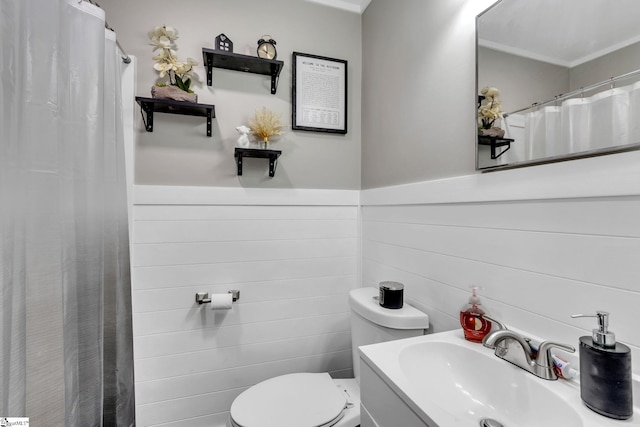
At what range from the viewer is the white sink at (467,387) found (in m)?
0.55

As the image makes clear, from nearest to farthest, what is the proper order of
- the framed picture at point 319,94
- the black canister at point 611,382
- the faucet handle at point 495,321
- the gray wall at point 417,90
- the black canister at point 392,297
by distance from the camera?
the black canister at point 611,382, the faucet handle at point 495,321, the gray wall at point 417,90, the black canister at point 392,297, the framed picture at point 319,94

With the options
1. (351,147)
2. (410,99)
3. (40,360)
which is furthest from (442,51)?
(40,360)

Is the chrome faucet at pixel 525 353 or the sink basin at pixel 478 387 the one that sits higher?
the chrome faucet at pixel 525 353

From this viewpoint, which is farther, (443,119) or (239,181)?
(239,181)

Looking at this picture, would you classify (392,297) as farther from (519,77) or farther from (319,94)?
(319,94)

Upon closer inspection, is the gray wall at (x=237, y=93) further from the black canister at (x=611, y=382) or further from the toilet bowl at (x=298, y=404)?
the black canister at (x=611, y=382)

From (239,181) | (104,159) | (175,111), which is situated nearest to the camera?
(104,159)

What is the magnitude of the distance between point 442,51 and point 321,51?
75 centimetres

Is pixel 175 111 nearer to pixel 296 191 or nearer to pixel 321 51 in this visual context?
pixel 296 191

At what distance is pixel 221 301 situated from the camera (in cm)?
131

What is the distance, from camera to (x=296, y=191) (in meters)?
1.52

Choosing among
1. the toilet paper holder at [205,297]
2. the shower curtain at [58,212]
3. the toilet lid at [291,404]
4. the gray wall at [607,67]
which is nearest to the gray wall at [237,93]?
the shower curtain at [58,212]

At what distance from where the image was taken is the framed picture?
1511mm

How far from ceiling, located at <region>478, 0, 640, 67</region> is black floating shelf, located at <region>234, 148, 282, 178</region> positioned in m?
0.93
